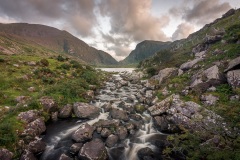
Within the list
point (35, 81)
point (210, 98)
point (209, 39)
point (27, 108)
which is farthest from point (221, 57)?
point (35, 81)

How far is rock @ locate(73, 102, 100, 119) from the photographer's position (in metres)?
25.8

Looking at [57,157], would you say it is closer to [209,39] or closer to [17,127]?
[17,127]

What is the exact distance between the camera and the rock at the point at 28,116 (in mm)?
20062

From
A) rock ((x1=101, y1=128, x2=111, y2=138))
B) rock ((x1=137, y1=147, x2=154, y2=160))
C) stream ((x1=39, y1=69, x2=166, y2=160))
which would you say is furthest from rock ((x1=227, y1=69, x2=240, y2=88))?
rock ((x1=101, y1=128, x2=111, y2=138))

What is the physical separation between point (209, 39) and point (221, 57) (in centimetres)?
2117

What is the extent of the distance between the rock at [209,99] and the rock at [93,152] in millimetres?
17461

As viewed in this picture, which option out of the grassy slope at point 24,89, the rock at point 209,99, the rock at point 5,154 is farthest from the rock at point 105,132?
the rock at point 209,99

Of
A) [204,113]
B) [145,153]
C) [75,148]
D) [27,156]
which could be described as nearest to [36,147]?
[27,156]

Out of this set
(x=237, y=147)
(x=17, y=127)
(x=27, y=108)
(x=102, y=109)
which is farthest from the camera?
(x=102, y=109)

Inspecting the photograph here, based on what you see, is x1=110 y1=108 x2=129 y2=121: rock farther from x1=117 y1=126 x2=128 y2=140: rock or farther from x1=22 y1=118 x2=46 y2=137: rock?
x1=22 y1=118 x2=46 y2=137: rock

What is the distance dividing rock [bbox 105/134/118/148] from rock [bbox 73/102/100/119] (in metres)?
7.40

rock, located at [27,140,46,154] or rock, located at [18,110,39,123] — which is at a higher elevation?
rock, located at [18,110,39,123]

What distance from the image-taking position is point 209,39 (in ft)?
176

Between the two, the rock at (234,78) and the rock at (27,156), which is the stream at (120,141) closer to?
the rock at (27,156)
